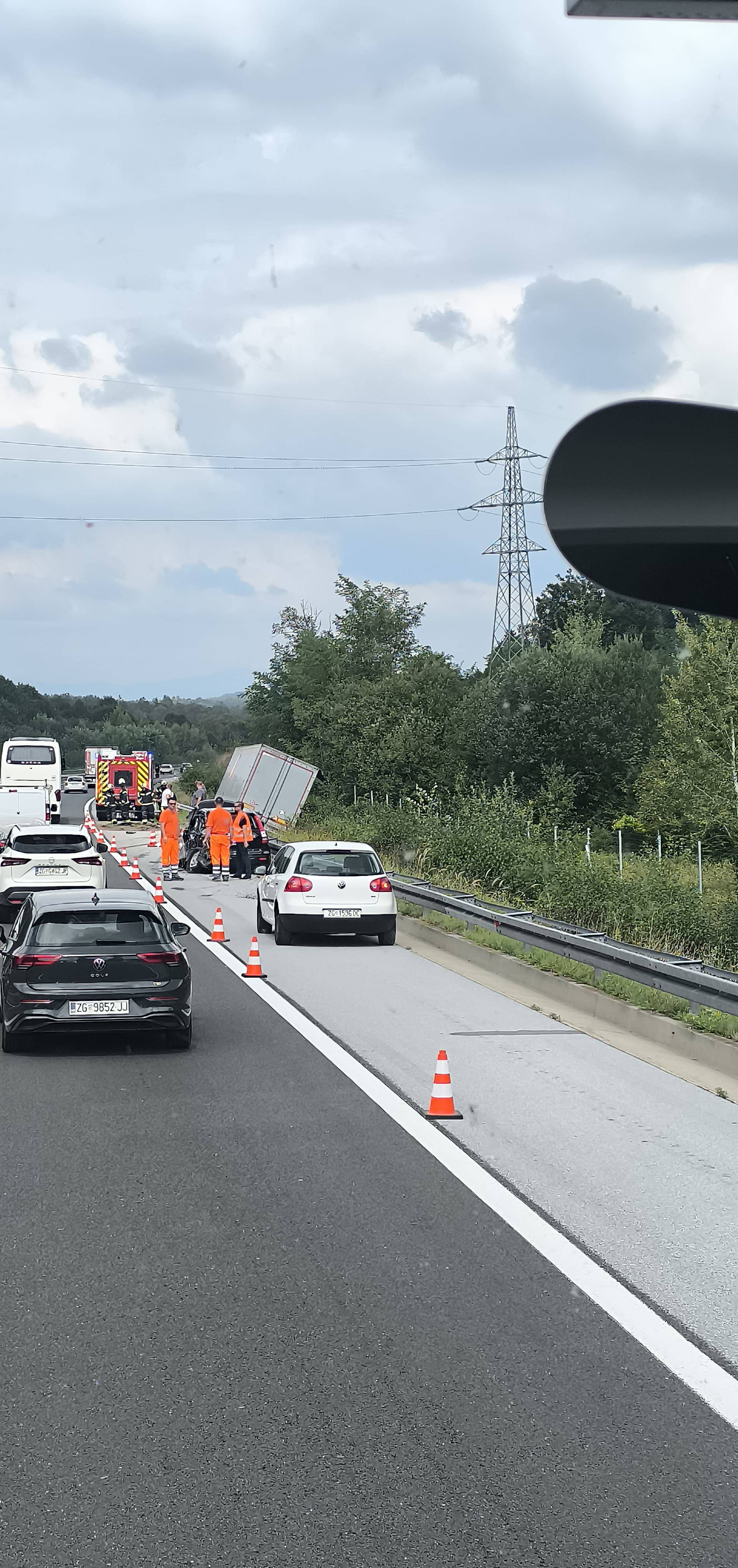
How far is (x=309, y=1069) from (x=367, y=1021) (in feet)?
8.73

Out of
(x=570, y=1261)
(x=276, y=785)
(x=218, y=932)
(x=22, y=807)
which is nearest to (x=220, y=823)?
(x=22, y=807)

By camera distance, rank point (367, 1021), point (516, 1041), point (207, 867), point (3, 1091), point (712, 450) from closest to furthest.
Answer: point (712, 450) < point (3, 1091) < point (516, 1041) < point (367, 1021) < point (207, 867)

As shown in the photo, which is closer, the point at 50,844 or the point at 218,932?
the point at 218,932

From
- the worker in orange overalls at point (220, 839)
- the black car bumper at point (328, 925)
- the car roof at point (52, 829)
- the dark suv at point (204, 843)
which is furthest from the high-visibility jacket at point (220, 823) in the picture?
the black car bumper at point (328, 925)

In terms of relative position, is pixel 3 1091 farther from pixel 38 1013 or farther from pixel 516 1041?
pixel 516 1041

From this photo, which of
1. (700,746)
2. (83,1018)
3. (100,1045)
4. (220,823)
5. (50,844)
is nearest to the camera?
(83,1018)

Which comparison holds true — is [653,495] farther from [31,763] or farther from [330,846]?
[31,763]

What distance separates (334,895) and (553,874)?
372cm

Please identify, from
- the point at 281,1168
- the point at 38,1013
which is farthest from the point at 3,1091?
the point at 281,1168

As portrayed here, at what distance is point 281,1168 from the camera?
8867 mm

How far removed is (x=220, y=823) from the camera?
→ 34.8 m

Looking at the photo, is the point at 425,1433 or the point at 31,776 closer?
the point at 425,1433

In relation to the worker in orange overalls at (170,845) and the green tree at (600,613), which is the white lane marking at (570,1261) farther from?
the green tree at (600,613)

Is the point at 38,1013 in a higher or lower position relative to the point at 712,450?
lower
